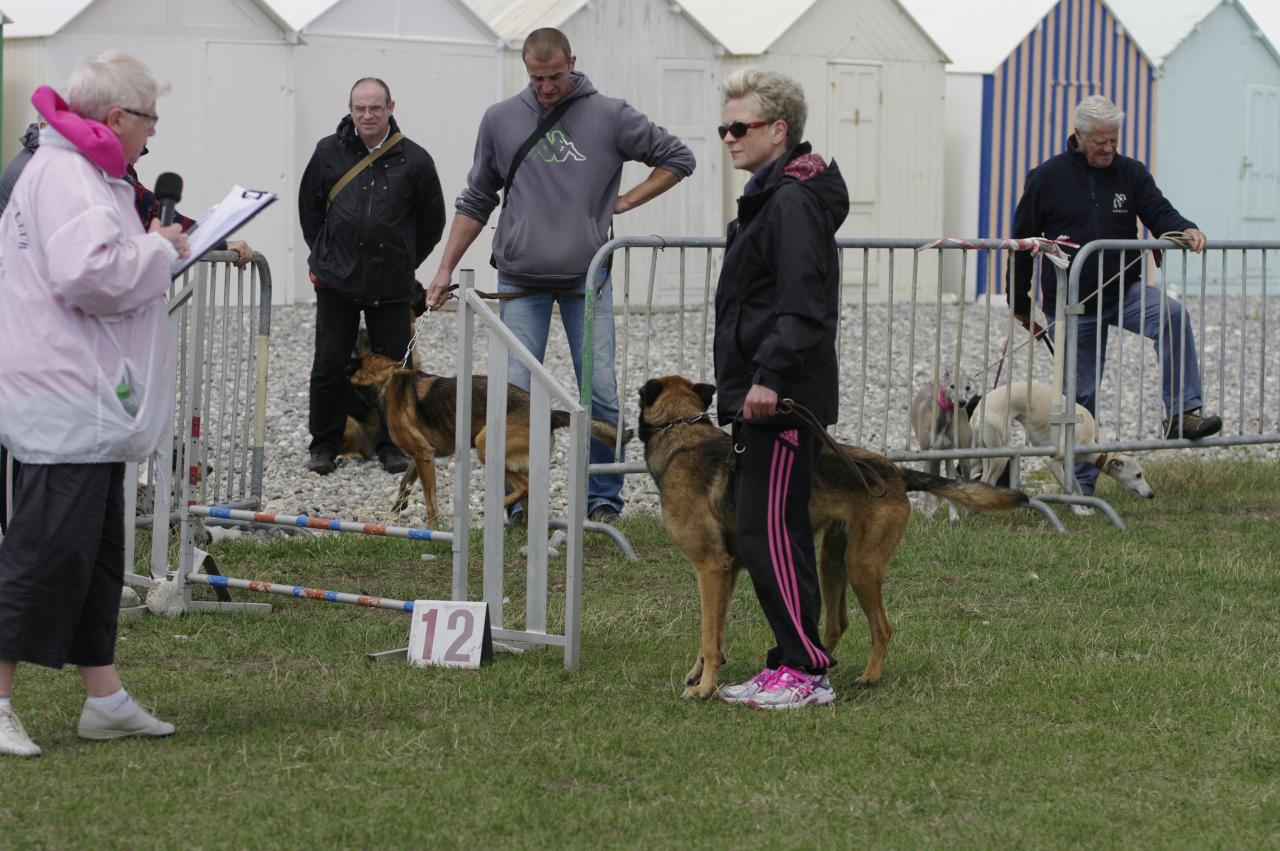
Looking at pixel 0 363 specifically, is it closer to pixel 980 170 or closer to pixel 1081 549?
pixel 1081 549

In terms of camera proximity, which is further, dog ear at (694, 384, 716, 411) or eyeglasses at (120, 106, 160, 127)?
dog ear at (694, 384, 716, 411)

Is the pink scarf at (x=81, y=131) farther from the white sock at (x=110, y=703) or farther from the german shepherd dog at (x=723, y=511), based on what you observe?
the german shepherd dog at (x=723, y=511)

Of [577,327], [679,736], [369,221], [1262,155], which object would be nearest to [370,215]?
[369,221]

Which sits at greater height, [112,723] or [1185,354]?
[1185,354]

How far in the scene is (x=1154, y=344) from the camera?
872cm

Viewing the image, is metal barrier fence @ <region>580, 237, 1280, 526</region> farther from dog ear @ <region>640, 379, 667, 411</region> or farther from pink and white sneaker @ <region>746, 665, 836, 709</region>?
pink and white sneaker @ <region>746, 665, 836, 709</region>

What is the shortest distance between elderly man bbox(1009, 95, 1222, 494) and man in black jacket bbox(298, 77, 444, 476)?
126 inches

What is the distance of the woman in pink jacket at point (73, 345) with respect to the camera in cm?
390

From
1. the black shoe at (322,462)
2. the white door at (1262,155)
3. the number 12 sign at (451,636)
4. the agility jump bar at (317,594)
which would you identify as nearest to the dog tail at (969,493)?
the number 12 sign at (451,636)

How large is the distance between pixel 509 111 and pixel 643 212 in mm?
11327

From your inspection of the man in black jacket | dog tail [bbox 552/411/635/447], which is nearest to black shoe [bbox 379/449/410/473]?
the man in black jacket

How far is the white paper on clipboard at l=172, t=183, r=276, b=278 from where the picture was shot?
13.4 feet

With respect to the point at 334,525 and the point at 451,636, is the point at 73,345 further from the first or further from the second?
the point at 334,525

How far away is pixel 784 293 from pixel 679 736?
1.22 metres
